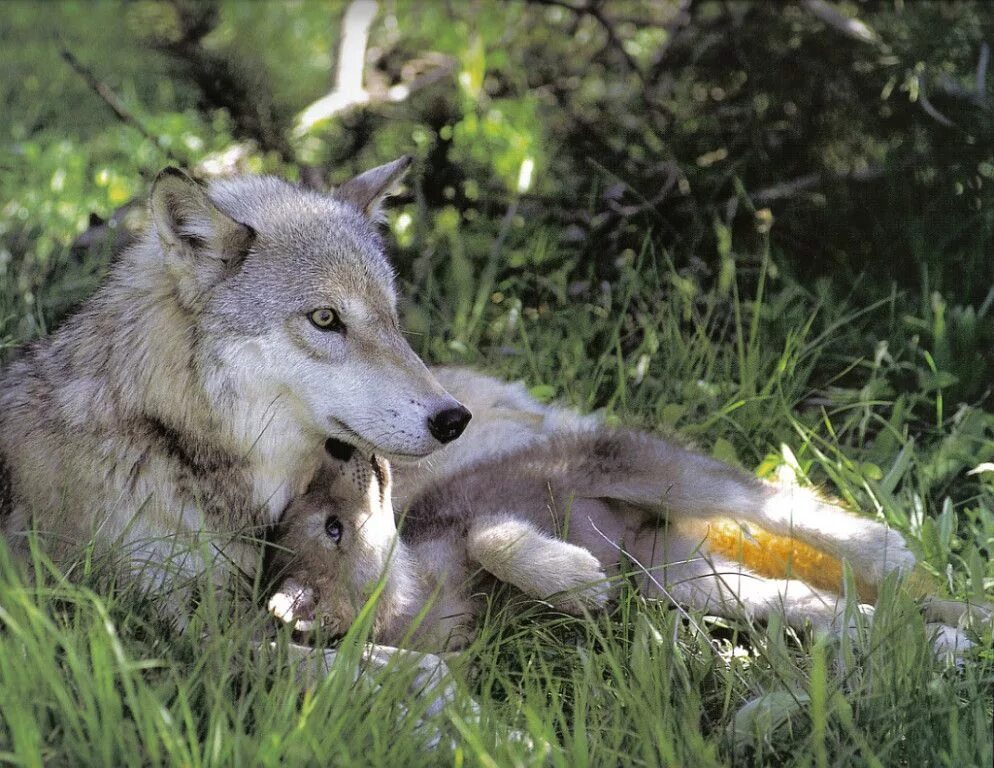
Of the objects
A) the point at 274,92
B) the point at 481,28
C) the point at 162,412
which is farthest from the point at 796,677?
Result: the point at 481,28

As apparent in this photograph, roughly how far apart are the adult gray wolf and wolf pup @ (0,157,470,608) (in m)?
0.20

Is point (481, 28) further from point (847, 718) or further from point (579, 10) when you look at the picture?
point (847, 718)

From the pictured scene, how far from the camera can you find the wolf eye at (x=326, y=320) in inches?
139

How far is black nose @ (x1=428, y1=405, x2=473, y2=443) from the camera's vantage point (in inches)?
136

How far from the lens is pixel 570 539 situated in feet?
13.3

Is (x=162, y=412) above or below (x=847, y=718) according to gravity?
above

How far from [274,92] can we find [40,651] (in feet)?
14.8

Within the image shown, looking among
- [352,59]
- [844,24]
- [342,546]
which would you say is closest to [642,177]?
[844,24]

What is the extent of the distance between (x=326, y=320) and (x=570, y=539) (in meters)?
1.12

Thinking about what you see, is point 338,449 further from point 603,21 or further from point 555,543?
point 603,21

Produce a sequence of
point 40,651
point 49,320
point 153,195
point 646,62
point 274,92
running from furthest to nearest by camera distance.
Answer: point 646,62, point 274,92, point 49,320, point 153,195, point 40,651

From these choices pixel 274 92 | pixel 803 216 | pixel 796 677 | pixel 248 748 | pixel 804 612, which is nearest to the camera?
pixel 248 748

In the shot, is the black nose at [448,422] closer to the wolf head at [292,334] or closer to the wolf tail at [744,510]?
the wolf head at [292,334]

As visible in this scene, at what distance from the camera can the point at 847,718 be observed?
2.60 m
